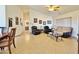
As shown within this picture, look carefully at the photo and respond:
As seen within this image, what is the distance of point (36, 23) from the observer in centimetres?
747

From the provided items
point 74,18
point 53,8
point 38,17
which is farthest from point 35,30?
point 74,18

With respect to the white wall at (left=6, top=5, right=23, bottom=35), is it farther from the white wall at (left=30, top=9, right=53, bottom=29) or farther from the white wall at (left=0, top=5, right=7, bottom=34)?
the white wall at (left=30, top=9, right=53, bottom=29)

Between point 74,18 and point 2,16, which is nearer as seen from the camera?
point 2,16

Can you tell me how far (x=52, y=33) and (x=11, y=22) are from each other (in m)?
2.54

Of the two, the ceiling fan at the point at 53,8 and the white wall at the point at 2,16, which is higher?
the ceiling fan at the point at 53,8

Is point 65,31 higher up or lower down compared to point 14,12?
lower down

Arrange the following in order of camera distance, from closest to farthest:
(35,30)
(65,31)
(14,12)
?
1. (14,12)
2. (65,31)
3. (35,30)

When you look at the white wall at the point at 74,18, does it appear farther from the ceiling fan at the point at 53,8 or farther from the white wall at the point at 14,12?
the white wall at the point at 14,12

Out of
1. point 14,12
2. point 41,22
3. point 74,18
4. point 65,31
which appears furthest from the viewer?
point 41,22

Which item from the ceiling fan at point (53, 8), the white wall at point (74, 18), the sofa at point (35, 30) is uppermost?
the ceiling fan at point (53, 8)

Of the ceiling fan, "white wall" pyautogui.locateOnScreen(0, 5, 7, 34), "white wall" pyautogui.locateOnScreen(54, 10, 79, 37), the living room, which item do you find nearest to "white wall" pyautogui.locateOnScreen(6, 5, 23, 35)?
the living room

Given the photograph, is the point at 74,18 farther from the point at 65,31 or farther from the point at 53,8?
the point at 53,8

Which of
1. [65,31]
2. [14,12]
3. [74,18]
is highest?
[14,12]

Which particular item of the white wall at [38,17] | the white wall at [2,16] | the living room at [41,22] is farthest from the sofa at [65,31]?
the white wall at [2,16]
